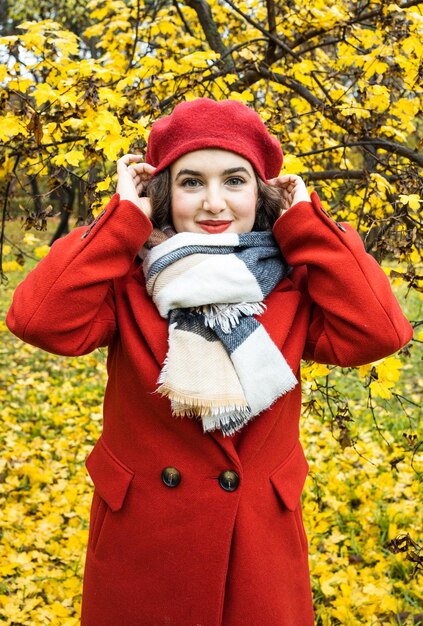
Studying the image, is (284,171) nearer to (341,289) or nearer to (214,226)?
(214,226)

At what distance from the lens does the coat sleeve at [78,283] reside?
4.79 feet

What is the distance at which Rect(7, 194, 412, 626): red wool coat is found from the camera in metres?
1.49

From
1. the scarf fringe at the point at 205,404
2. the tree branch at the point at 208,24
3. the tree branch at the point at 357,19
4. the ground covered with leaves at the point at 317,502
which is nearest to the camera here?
the scarf fringe at the point at 205,404

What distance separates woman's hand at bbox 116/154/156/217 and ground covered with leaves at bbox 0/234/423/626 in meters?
Answer: 1.00

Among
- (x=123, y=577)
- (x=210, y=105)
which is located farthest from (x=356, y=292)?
(x=123, y=577)

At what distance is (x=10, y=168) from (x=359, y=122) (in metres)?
1.67

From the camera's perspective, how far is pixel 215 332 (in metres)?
1.49

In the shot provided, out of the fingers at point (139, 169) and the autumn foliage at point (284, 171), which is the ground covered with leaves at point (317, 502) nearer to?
the autumn foliage at point (284, 171)

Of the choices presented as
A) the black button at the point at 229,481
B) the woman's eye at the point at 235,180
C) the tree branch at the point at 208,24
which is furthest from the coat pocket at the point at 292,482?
the tree branch at the point at 208,24

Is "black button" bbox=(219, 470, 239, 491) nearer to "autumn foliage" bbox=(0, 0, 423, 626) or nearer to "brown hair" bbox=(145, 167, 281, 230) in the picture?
"brown hair" bbox=(145, 167, 281, 230)

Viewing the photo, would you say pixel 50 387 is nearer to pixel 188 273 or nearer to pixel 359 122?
pixel 359 122

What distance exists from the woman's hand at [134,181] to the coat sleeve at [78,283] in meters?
0.05

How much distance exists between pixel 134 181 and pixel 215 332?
54 cm

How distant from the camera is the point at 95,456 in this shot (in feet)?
5.52
